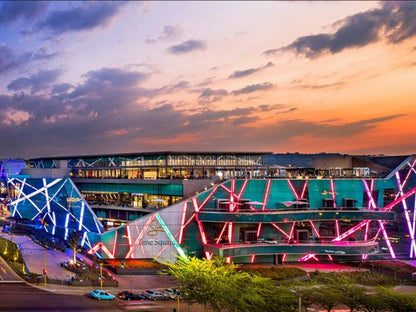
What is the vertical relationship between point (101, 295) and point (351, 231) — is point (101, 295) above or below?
below

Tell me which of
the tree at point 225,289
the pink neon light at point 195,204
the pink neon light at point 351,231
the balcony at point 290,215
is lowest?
the tree at point 225,289

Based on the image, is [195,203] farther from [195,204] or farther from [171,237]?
[171,237]

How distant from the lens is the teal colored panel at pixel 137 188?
3041 inches

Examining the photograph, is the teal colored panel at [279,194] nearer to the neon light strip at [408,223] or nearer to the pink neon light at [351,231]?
the pink neon light at [351,231]

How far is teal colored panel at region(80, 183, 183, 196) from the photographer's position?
7725 centimetres

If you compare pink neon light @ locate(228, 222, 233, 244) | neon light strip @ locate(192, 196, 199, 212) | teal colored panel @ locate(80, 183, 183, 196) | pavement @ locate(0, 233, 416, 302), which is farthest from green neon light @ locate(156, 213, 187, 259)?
teal colored panel @ locate(80, 183, 183, 196)

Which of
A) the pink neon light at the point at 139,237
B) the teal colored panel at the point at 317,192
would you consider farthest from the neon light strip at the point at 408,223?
the pink neon light at the point at 139,237

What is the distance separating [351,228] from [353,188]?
6.61 m

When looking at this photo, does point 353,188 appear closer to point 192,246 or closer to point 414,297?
point 192,246

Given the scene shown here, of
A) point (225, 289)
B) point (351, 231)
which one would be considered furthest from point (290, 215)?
point (225, 289)

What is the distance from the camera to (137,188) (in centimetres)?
8606

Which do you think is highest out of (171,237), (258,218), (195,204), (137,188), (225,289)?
(137,188)

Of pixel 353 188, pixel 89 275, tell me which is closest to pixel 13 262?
pixel 89 275

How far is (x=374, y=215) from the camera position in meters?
67.4
